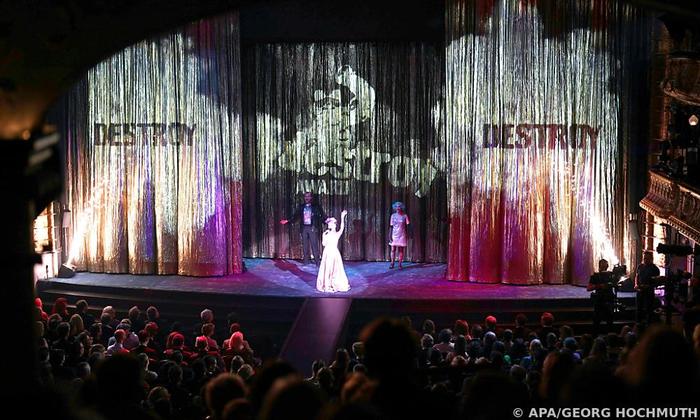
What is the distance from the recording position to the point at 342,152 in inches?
704

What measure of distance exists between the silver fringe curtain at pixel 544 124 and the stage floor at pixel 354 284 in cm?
81

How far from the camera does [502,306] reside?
14.1 m

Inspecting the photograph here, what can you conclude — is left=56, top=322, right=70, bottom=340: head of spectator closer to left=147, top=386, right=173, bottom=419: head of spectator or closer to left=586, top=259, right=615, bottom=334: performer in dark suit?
left=147, top=386, right=173, bottom=419: head of spectator

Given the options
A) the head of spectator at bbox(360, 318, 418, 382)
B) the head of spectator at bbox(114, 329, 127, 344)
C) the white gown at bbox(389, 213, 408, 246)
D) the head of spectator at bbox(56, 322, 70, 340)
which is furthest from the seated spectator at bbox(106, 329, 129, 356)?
the white gown at bbox(389, 213, 408, 246)

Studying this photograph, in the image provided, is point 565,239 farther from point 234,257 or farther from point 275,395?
point 275,395

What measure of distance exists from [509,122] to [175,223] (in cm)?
616

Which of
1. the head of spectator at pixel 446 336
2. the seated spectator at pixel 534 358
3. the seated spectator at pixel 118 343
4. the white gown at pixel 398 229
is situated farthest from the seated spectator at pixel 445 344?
the white gown at pixel 398 229

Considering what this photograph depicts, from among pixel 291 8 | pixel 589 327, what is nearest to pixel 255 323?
pixel 589 327

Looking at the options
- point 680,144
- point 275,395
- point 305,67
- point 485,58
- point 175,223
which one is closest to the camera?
point 275,395

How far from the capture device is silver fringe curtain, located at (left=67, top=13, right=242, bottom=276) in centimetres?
1623

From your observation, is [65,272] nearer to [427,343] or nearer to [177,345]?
[177,345]

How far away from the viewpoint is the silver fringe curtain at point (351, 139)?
1753 centimetres

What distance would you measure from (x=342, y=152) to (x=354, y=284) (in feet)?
10.3

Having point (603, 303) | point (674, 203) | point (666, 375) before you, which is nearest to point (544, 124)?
point (674, 203)
